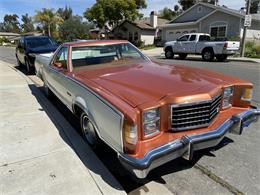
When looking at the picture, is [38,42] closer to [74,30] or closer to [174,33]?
[174,33]

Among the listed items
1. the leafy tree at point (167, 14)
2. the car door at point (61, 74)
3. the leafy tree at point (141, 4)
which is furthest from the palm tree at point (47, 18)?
the car door at point (61, 74)

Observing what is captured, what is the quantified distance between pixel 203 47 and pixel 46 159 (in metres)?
14.4

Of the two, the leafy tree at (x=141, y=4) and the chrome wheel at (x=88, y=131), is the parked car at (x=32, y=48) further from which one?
the leafy tree at (x=141, y=4)

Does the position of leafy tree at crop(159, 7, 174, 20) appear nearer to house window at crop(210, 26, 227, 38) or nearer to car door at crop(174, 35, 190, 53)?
house window at crop(210, 26, 227, 38)

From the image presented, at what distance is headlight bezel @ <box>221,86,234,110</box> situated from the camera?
3238 mm

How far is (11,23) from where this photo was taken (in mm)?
133125

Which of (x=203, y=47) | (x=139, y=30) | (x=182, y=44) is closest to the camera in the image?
(x=203, y=47)

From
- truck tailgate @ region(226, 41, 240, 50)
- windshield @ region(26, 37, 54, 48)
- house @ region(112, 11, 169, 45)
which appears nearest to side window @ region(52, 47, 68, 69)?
windshield @ region(26, 37, 54, 48)

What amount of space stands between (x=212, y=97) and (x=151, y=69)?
4.20 ft

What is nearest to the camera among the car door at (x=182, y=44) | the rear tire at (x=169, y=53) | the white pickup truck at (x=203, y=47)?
the white pickup truck at (x=203, y=47)

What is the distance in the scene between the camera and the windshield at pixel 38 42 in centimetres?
1057

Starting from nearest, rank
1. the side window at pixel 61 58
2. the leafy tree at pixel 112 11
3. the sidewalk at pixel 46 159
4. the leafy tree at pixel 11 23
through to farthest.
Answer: the sidewalk at pixel 46 159 < the side window at pixel 61 58 < the leafy tree at pixel 112 11 < the leafy tree at pixel 11 23

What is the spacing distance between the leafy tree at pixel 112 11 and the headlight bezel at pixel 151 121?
32.5 m

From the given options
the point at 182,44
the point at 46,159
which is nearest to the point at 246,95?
the point at 46,159
